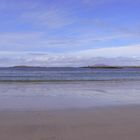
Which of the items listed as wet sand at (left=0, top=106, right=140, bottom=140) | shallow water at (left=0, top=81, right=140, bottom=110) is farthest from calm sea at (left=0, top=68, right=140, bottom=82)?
wet sand at (left=0, top=106, right=140, bottom=140)

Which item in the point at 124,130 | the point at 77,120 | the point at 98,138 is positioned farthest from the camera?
the point at 77,120

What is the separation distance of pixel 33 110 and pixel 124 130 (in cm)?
309

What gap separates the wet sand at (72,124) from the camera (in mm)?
5539

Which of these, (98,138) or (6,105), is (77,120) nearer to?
(98,138)

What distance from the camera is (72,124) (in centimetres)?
649

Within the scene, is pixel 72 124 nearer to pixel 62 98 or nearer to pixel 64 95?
pixel 62 98

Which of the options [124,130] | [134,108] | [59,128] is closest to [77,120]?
[59,128]

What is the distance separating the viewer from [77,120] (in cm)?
693

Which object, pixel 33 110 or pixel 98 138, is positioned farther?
pixel 33 110

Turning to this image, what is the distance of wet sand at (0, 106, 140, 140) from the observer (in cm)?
554

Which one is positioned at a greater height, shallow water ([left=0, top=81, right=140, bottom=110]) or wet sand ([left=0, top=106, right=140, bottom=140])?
shallow water ([left=0, top=81, right=140, bottom=110])

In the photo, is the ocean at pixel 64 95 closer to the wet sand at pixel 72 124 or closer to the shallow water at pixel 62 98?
the shallow water at pixel 62 98

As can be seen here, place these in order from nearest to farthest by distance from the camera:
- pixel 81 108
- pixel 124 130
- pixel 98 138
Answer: pixel 98 138
pixel 124 130
pixel 81 108

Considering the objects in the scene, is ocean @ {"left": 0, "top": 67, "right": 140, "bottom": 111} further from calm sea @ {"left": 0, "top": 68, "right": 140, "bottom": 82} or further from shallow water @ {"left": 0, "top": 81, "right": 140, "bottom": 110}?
calm sea @ {"left": 0, "top": 68, "right": 140, "bottom": 82}
